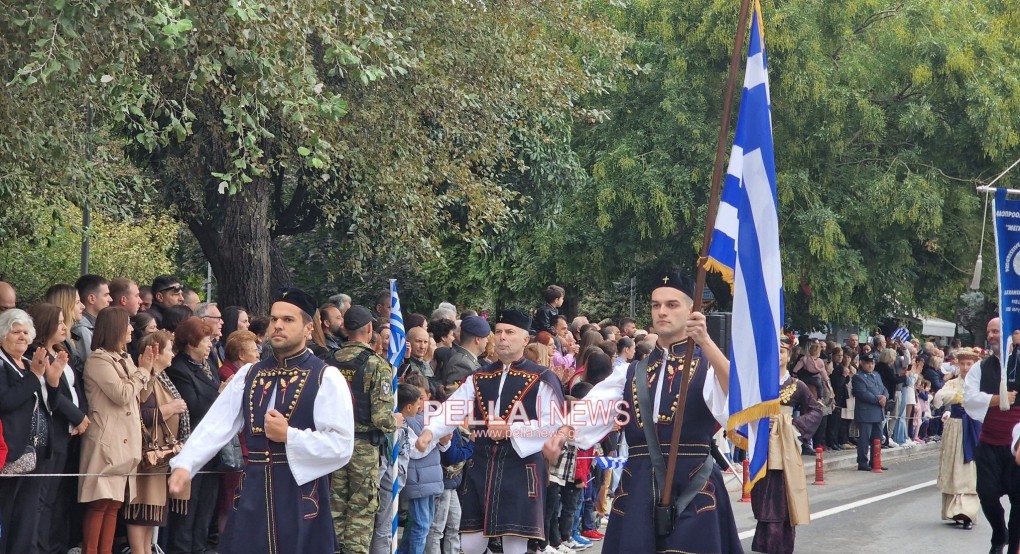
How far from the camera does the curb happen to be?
19.5m

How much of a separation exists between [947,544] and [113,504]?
24.7 ft

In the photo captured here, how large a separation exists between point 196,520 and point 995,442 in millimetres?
6501

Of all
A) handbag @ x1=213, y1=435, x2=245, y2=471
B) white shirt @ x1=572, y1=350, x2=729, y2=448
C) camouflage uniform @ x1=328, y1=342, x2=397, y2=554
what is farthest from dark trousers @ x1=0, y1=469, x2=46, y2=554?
white shirt @ x1=572, y1=350, x2=729, y2=448

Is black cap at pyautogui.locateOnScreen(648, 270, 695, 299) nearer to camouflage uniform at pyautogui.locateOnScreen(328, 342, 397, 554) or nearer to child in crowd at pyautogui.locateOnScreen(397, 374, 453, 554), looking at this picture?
camouflage uniform at pyautogui.locateOnScreen(328, 342, 397, 554)

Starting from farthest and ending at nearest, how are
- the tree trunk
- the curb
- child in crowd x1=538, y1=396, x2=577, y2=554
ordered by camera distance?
the curb
the tree trunk
child in crowd x1=538, y1=396, x2=577, y2=554

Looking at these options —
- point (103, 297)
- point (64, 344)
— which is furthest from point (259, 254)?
point (64, 344)

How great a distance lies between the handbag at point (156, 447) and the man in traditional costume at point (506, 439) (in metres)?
1.94

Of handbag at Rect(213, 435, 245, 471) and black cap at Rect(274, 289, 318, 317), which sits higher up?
black cap at Rect(274, 289, 318, 317)

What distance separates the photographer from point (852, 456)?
2092 centimetres

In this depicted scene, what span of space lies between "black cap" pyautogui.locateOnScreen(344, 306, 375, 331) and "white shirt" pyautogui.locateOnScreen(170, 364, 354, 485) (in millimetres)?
2028

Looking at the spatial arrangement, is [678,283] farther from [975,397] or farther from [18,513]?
[975,397]

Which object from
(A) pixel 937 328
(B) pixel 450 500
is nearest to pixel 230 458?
(B) pixel 450 500

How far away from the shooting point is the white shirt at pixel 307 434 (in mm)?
6445

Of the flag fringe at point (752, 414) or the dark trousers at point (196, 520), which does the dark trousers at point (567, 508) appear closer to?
the dark trousers at point (196, 520)
